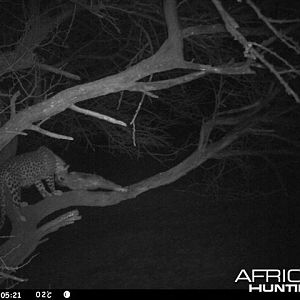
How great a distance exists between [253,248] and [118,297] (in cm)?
280

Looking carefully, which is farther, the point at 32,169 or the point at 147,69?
the point at 32,169

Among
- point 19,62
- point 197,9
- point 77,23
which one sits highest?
point 77,23

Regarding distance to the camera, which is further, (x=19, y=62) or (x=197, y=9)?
(x=197, y=9)

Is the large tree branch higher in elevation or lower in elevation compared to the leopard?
lower

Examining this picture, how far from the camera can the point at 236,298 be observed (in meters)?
6.66

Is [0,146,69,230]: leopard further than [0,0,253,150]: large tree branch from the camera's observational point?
Yes

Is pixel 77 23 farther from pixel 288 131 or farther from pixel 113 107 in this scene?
pixel 288 131

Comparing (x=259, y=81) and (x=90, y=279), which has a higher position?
(x=259, y=81)

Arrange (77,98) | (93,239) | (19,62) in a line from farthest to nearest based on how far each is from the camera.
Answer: (93,239) → (19,62) → (77,98)

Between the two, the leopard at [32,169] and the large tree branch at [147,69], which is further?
the leopard at [32,169]

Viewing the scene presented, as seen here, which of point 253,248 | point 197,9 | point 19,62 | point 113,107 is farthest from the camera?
point 253,248

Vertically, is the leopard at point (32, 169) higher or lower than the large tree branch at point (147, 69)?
higher

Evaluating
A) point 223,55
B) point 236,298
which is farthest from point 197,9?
point 236,298

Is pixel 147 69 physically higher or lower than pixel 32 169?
lower
